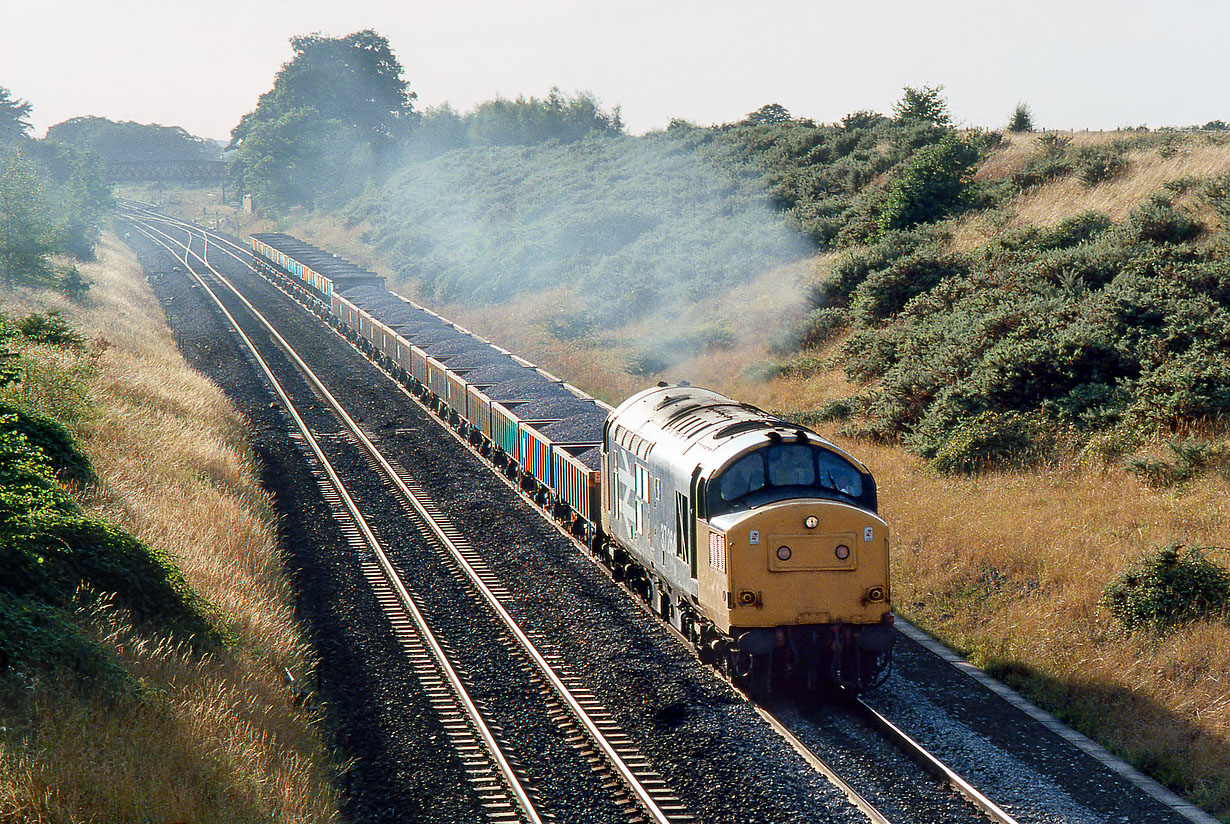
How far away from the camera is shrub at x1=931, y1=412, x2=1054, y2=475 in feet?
67.5

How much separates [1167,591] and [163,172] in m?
138

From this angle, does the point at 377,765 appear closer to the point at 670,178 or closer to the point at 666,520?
the point at 666,520

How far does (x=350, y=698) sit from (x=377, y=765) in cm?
194

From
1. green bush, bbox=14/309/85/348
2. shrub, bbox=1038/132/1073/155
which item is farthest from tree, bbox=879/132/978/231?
green bush, bbox=14/309/85/348

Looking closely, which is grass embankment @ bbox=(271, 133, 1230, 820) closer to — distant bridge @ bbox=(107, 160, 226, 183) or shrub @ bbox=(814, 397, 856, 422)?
shrub @ bbox=(814, 397, 856, 422)

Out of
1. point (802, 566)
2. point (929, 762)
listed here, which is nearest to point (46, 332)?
point (802, 566)

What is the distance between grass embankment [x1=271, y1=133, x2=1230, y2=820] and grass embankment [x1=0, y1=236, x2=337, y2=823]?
9561 millimetres

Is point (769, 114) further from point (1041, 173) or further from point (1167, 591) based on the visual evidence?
point (1167, 591)

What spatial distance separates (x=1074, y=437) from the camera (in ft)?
66.9

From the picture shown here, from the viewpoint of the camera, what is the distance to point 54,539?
40.7 feet

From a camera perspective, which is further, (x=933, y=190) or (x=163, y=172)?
(x=163, y=172)

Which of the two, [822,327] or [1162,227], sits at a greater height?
[1162,227]

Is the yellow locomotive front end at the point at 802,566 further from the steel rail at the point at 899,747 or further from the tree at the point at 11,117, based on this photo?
the tree at the point at 11,117

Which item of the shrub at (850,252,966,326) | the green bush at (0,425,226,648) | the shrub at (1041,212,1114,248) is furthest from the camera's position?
the shrub at (850,252,966,326)
